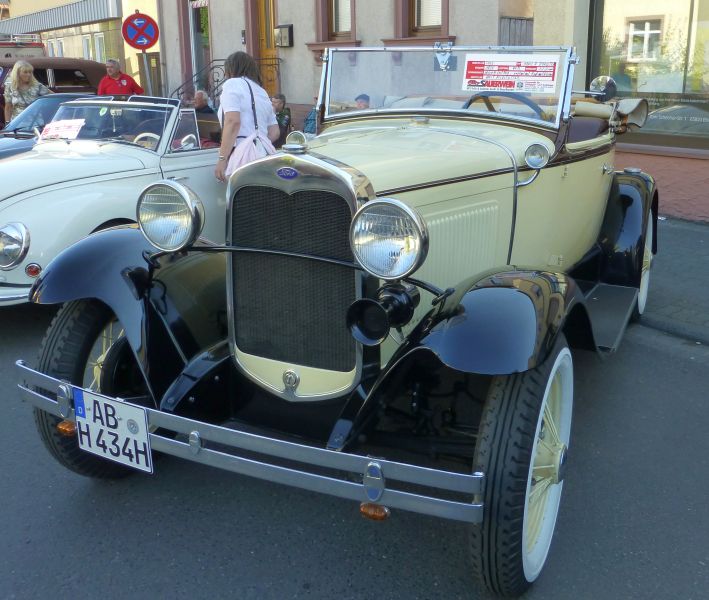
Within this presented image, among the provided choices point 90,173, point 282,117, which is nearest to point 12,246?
point 90,173

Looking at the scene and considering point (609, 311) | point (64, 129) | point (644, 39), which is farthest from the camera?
point (644, 39)

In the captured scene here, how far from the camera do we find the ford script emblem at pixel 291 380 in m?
2.51

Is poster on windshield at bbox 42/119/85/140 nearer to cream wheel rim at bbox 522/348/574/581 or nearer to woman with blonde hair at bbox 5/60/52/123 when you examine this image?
woman with blonde hair at bbox 5/60/52/123

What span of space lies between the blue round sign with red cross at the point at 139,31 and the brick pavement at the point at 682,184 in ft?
19.5

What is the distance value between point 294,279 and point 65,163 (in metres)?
3.02

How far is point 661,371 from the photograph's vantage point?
4027 mm

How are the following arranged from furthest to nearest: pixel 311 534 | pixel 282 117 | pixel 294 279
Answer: pixel 282 117 < pixel 311 534 < pixel 294 279

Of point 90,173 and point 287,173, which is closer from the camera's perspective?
point 287,173

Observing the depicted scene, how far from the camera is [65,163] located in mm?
4820

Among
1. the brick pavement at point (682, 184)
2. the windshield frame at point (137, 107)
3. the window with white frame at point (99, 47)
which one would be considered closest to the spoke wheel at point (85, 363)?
the windshield frame at point (137, 107)

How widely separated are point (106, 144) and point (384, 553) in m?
3.99

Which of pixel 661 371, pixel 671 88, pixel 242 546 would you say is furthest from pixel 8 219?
pixel 671 88

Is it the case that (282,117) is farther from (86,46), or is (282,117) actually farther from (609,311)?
(86,46)

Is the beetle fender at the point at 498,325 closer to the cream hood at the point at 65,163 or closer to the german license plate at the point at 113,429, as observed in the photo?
the german license plate at the point at 113,429
